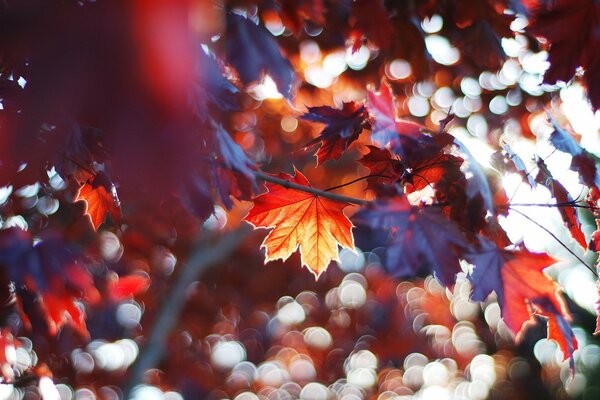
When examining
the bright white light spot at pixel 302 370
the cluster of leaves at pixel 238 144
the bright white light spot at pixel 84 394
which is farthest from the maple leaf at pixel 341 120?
the bright white light spot at pixel 302 370

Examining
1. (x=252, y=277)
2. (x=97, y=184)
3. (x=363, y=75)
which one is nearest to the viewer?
(x=97, y=184)

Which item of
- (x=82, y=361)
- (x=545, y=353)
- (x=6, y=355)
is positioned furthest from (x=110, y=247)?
(x=545, y=353)

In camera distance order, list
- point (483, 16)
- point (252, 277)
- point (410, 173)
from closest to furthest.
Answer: point (410, 173)
point (483, 16)
point (252, 277)

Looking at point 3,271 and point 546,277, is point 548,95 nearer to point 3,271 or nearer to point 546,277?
point 546,277

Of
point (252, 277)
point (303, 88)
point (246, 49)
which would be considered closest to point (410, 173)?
point (246, 49)

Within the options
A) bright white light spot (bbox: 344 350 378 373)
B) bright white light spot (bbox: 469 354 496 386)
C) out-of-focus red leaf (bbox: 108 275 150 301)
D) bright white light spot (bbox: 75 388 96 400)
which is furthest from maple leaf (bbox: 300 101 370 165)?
bright white light spot (bbox: 469 354 496 386)

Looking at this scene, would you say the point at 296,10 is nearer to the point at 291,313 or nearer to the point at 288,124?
the point at 288,124
